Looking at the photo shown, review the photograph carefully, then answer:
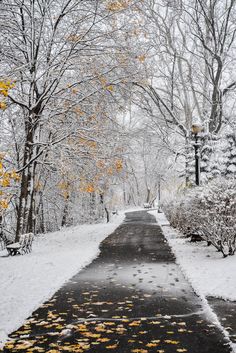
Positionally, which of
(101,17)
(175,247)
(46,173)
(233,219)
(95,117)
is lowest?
(175,247)

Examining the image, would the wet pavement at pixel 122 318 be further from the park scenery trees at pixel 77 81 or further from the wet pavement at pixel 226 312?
the park scenery trees at pixel 77 81

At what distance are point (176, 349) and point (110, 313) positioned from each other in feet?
6.13

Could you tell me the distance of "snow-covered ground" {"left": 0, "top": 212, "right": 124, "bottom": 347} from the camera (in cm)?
654

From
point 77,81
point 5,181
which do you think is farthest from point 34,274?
point 77,81

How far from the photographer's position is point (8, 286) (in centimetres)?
864

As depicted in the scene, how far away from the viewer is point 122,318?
→ 6191 mm

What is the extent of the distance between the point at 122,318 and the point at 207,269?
179 inches

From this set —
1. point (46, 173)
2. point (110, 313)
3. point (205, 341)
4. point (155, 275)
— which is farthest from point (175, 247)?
point (46, 173)

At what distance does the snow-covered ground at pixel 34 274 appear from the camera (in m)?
6.54

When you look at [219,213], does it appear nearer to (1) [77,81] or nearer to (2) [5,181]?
(2) [5,181]

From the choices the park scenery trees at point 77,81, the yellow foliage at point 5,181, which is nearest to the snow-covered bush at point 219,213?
the park scenery trees at point 77,81

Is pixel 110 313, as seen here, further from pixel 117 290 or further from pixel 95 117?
pixel 95 117

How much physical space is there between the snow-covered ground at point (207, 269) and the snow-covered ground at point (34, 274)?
294 centimetres

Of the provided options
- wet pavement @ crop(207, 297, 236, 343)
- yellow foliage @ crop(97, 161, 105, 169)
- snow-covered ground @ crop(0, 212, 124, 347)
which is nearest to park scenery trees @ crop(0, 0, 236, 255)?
Result: yellow foliage @ crop(97, 161, 105, 169)
